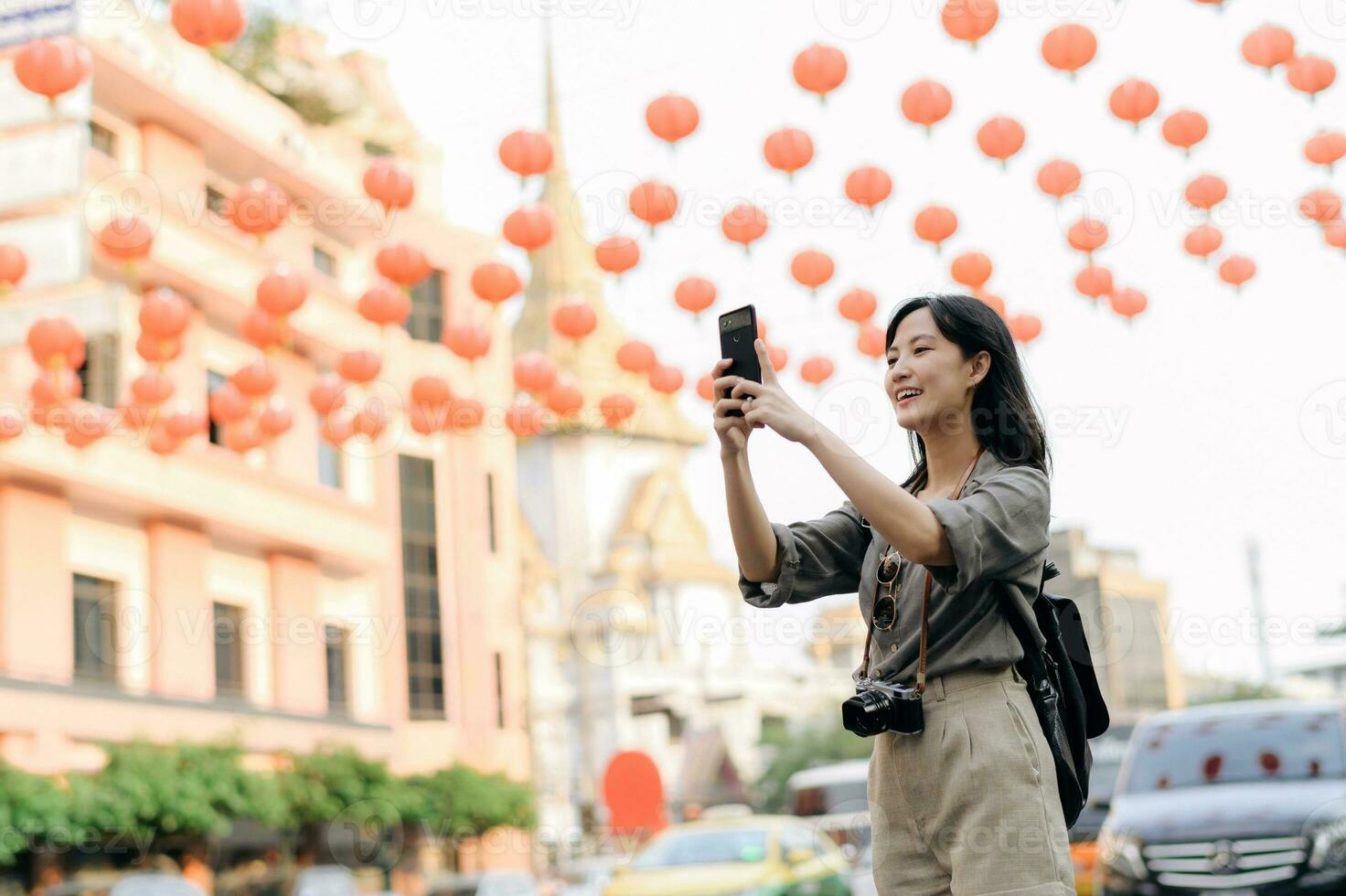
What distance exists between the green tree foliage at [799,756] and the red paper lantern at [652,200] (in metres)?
48.8

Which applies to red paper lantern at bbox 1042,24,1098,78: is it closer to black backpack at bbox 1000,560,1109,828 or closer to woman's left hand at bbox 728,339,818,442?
black backpack at bbox 1000,560,1109,828

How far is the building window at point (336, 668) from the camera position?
90.1 feet

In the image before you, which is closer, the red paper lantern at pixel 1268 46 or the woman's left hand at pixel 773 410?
the woman's left hand at pixel 773 410

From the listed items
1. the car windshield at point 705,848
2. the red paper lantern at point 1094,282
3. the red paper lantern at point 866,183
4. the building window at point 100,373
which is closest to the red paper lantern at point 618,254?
the red paper lantern at point 866,183

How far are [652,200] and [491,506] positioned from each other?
24893 millimetres

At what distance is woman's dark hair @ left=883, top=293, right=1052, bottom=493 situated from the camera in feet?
9.44

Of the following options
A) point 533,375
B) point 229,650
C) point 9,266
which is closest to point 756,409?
point 533,375

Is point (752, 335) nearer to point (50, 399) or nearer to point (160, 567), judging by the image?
point (50, 399)

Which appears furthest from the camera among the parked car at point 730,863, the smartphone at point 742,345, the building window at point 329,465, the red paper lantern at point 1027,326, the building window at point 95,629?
the building window at point 329,465

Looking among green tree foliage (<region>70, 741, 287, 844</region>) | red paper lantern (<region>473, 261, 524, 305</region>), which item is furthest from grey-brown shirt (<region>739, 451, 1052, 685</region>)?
green tree foliage (<region>70, 741, 287, 844</region>)

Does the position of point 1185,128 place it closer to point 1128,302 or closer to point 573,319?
point 1128,302

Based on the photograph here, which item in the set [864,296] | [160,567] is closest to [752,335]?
[864,296]

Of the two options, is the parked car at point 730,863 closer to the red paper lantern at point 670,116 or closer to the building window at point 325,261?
the red paper lantern at point 670,116

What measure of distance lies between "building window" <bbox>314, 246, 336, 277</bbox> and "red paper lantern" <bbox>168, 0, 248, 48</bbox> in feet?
64.0
